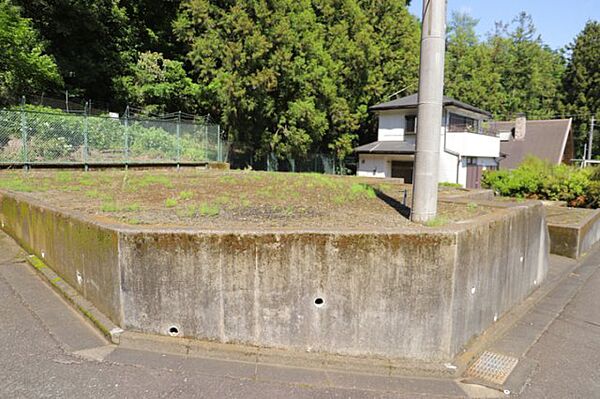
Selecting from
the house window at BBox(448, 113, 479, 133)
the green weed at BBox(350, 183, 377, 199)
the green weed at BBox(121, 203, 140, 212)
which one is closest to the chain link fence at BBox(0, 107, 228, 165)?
the green weed at BBox(121, 203, 140, 212)

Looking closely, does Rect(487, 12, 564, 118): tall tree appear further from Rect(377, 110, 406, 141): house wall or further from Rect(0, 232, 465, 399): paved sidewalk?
Rect(0, 232, 465, 399): paved sidewalk

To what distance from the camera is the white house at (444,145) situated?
2183 cm

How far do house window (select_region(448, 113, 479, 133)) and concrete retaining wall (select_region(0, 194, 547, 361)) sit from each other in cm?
2082

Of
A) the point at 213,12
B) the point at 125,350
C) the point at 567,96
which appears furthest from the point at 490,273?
the point at 567,96

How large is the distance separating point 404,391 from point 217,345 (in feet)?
→ 5.02

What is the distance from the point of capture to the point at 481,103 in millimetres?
32469

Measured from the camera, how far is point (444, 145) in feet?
72.0

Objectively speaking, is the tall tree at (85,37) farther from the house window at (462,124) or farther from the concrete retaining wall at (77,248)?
the house window at (462,124)

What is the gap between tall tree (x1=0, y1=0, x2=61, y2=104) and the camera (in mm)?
12377

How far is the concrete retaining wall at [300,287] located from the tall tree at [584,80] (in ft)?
145

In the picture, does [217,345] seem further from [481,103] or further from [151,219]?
[481,103]

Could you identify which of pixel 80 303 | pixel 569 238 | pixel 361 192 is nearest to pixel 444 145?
pixel 569 238

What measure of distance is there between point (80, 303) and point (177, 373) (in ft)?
5.37

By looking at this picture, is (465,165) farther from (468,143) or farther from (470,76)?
(470,76)
